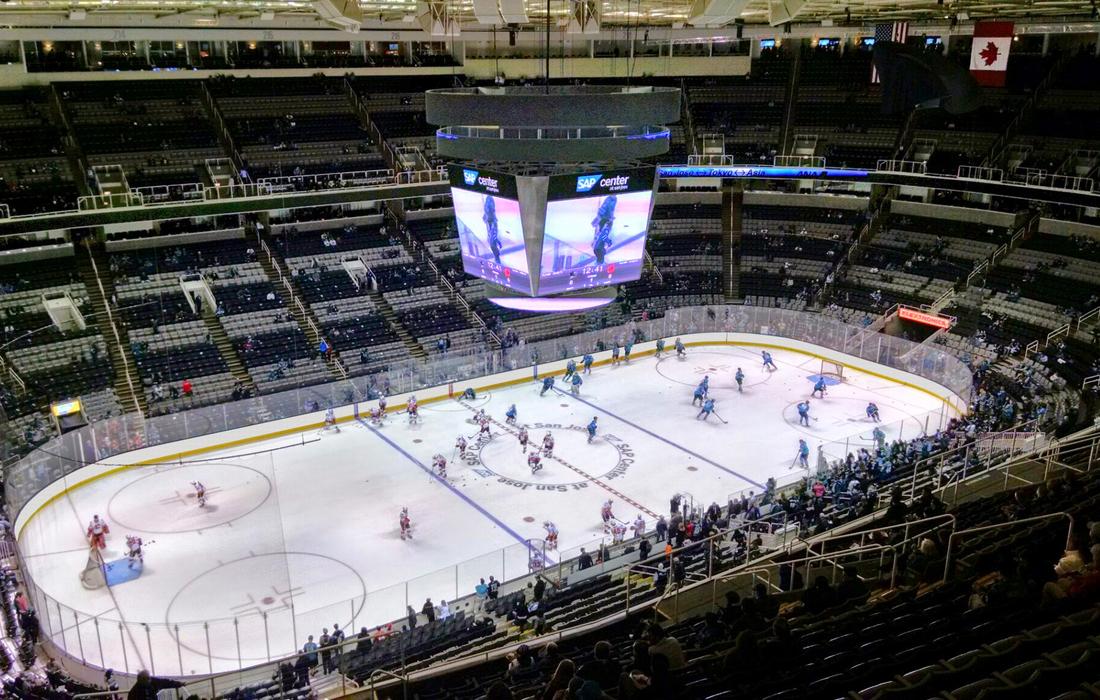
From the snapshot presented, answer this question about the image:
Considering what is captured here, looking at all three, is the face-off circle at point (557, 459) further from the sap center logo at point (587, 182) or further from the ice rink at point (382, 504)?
the sap center logo at point (587, 182)

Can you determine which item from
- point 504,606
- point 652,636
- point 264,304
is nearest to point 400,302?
point 264,304

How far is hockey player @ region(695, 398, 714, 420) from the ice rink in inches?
12.2

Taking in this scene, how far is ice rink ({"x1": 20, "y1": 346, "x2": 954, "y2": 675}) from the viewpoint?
603 inches

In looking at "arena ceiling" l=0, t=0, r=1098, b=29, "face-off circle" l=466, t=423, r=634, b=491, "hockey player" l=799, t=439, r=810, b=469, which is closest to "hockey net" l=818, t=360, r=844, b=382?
"hockey player" l=799, t=439, r=810, b=469

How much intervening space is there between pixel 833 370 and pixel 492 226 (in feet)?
56.4

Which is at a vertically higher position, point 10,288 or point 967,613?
point 967,613

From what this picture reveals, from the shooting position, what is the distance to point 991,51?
23.5 meters

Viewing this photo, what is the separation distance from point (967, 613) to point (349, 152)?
3360cm

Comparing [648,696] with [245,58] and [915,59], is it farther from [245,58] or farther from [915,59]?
[245,58]

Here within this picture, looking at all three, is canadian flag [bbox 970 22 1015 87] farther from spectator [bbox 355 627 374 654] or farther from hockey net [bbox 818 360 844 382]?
spectator [bbox 355 627 374 654]

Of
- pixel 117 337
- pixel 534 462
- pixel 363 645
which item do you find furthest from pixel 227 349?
pixel 363 645

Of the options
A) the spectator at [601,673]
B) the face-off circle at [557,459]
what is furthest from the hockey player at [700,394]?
the spectator at [601,673]

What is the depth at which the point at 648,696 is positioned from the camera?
20.1 feet

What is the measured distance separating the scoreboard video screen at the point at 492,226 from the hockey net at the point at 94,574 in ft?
32.7
